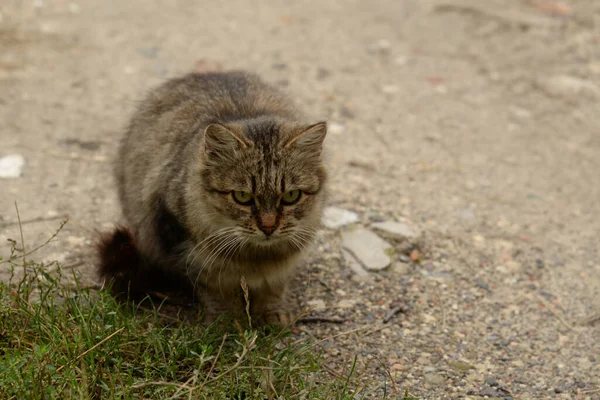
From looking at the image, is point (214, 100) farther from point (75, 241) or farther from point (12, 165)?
point (12, 165)

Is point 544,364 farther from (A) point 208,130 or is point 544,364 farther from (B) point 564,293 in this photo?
(A) point 208,130

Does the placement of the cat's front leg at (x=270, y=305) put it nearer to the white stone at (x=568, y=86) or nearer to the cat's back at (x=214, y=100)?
the cat's back at (x=214, y=100)

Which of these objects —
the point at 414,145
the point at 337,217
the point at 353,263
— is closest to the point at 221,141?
the point at 353,263

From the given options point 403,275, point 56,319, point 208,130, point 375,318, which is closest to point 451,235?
point 403,275

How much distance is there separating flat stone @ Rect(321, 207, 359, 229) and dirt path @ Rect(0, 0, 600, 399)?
62 mm

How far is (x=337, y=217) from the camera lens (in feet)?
14.7

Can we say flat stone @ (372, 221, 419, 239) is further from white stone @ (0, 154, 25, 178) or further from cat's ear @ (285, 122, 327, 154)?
white stone @ (0, 154, 25, 178)

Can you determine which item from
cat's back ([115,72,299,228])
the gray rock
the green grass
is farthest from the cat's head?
the gray rock

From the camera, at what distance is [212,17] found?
698 cm

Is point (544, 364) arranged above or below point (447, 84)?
below

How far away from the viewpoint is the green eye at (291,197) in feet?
10.8

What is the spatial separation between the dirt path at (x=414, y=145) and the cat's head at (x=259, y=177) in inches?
29.3

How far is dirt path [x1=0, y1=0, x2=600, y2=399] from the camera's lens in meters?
3.63

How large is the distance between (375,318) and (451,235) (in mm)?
1021
